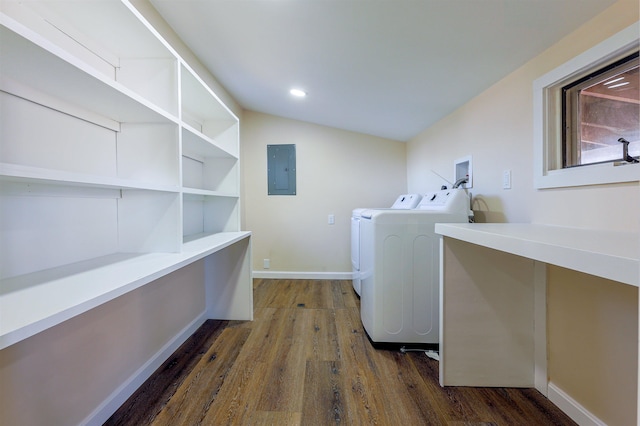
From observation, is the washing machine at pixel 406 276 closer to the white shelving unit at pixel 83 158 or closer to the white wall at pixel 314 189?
the white shelving unit at pixel 83 158

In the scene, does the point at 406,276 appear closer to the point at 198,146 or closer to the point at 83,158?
the point at 198,146

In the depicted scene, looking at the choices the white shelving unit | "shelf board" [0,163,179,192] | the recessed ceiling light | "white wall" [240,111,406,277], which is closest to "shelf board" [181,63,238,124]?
the white shelving unit

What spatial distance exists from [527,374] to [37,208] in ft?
7.92

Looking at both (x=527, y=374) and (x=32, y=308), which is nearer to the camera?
(x=32, y=308)

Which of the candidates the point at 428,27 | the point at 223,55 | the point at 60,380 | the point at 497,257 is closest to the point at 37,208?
the point at 60,380

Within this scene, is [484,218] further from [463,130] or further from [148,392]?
[148,392]

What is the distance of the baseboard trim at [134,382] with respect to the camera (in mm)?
1139

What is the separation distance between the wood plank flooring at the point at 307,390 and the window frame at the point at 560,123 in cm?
114

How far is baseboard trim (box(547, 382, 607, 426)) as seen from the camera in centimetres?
109

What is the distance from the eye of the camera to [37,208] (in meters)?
0.91

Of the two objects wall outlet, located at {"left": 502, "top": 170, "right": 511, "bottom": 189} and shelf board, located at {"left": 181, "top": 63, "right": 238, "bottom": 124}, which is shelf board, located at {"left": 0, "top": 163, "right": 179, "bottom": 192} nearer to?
shelf board, located at {"left": 181, "top": 63, "right": 238, "bottom": 124}

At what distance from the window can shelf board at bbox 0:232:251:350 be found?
1959 mm

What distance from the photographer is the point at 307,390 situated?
1.36m

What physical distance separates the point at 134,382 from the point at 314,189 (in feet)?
8.39
